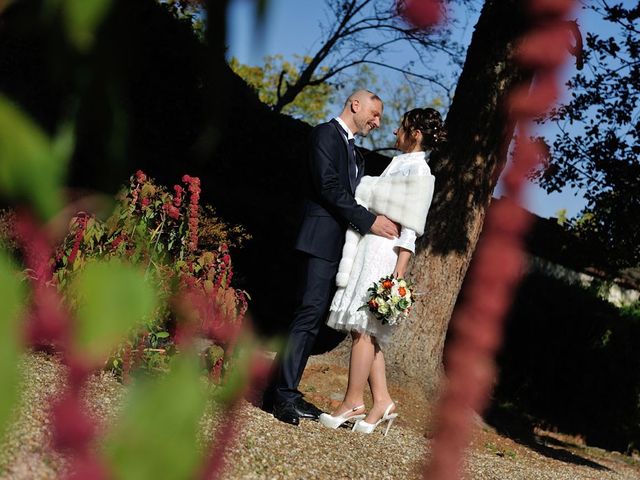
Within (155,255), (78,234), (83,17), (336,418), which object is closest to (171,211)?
(155,255)

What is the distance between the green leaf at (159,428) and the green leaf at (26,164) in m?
0.12

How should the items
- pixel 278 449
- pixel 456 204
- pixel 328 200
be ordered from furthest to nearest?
pixel 456 204, pixel 328 200, pixel 278 449

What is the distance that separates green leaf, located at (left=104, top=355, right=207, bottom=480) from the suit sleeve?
13.6 ft

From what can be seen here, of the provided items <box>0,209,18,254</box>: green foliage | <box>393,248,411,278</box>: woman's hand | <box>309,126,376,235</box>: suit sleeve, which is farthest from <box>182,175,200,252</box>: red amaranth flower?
<box>0,209,18,254</box>: green foliage

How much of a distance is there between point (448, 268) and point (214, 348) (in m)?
2.83

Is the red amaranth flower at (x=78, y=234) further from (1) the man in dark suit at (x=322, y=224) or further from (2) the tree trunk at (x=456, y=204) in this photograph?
(2) the tree trunk at (x=456, y=204)

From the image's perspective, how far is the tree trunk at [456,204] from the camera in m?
7.27

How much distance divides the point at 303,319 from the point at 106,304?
429cm

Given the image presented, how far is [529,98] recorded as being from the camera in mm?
536

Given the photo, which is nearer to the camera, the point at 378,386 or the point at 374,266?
the point at 374,266

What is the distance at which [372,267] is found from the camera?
15.8 ft

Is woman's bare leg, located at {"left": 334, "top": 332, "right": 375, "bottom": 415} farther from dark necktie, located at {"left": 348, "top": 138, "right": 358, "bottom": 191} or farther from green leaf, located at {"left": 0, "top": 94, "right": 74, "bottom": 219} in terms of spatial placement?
green leaf, located at {"left": 0, "top": 94, "right": 74, "bottom": 219}

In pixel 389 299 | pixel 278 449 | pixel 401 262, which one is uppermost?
pixel 401 262

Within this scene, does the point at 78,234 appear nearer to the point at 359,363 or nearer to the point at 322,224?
the point at 322,224
